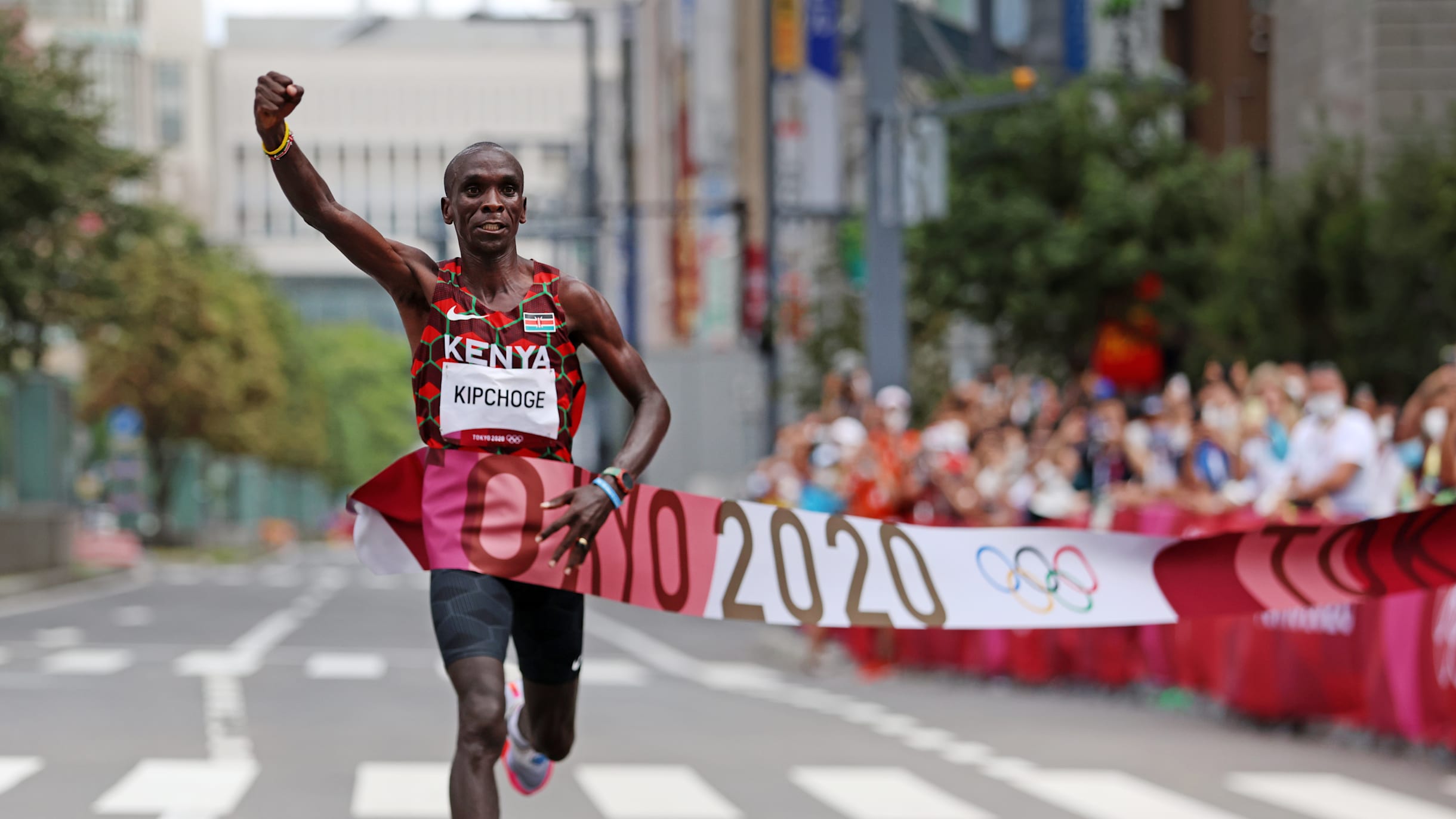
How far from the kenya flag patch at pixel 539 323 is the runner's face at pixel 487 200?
200 millimetres

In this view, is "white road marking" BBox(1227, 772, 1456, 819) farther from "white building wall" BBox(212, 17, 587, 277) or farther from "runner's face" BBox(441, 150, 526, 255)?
"white building wall" BBox(212, 17, 587, 277)

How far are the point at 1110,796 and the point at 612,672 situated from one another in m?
8.84

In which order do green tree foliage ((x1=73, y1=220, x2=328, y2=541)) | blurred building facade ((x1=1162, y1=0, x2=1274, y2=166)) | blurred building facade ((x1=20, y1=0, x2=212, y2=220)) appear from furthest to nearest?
blurred building facade ((x1=20, y1=0, x2=212, y2=220)) → green tree foliage ((x1=73, y1=220, x2=328, y2=541)) → blurred building facade ((x1=1162, y1=0, x2=1274, y2=166))

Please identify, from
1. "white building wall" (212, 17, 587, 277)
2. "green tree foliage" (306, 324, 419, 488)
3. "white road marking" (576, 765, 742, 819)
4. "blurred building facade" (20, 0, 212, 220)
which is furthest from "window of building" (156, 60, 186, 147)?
"white road marking" (576, 765, 742, 819)

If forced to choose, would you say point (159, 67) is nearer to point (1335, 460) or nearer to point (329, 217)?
point (1335, 460)

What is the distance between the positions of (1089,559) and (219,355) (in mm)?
64591

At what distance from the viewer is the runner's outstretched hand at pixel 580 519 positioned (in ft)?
20.3

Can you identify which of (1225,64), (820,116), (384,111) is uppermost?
(384,111)

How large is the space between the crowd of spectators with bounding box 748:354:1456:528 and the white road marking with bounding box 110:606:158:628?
702 centimetres

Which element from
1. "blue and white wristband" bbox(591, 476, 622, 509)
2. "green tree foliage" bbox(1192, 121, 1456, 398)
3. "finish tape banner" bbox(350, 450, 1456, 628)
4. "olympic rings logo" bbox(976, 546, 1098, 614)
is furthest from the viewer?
"green tree foliage" bbox(1192, 121, 1456, 398)

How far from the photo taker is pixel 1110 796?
35.2 feet

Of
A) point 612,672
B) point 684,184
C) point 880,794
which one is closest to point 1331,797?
point 880,794

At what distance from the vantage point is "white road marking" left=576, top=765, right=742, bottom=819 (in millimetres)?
9883

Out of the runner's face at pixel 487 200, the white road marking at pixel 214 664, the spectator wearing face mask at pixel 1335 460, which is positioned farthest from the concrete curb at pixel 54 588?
the runner's face at pixel 487 200
